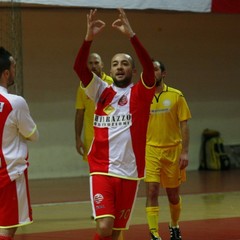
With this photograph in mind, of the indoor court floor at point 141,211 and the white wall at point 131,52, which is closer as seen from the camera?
the indoor court floor at point 141,211

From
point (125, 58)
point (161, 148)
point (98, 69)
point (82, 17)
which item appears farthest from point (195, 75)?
point (125, 58)

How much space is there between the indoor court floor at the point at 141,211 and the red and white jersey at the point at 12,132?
3.12 metres

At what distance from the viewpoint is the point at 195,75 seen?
18.9 metres

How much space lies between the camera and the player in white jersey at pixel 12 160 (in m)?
6.21

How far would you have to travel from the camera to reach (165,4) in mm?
15273

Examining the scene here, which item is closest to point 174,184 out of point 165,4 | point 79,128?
point 79,128

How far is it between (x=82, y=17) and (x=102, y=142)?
426 inches

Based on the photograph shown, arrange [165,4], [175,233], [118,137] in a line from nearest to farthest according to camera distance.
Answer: [118,137]
[175,233]
[165,4]

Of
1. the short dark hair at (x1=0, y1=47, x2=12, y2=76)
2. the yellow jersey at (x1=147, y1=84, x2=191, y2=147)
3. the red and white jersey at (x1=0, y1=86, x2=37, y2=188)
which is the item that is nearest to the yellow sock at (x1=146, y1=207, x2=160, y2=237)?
the yellow jersey at (x1=147, y1=84, x2=191, y2=147)

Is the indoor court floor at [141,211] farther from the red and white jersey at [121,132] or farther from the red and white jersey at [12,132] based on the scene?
the red and white jersey at [12,132]

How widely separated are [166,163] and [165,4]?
22.2ft

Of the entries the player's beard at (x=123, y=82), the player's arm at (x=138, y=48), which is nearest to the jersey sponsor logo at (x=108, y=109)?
the player's beard at (x=123, y=82)

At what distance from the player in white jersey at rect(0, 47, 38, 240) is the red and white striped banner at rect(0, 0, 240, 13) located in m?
7.91

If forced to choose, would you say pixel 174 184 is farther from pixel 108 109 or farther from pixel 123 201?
pixel 108 109
